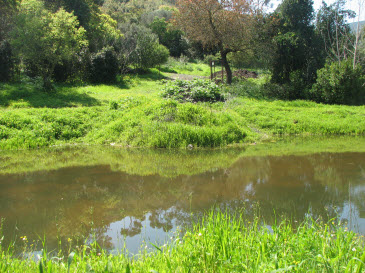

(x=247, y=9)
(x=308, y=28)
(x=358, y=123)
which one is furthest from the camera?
(x=308, y=28)

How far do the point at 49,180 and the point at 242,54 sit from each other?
60.8 ft

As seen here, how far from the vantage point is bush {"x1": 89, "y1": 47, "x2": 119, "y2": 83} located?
2192 cm

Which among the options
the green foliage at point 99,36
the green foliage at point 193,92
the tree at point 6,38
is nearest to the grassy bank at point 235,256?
the green foliage at point 193,92

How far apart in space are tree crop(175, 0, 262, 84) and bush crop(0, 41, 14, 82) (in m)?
10.3

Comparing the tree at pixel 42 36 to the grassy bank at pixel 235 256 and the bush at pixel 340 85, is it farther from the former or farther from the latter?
the grassy bank at pixel 235 256

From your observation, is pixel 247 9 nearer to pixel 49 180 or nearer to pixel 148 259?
pixel 49 180

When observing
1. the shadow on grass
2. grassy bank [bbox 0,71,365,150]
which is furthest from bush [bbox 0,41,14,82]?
grassy bank [bbox 0,71,365,150]

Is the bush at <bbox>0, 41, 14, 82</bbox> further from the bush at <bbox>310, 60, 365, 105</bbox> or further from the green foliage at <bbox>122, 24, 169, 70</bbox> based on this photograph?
the bush at <bbox>310, 60, 365, 105</bbox>

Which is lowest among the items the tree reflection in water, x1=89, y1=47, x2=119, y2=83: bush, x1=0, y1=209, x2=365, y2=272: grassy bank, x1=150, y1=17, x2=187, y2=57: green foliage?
the tree reflection in water

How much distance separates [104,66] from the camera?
2197cm

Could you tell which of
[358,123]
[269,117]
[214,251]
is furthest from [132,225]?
[358,123]

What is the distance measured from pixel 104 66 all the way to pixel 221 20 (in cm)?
813

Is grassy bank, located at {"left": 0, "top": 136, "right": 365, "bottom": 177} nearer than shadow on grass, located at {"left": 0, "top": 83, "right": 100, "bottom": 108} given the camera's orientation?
Yes

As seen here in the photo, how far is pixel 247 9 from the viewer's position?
67.8ft
